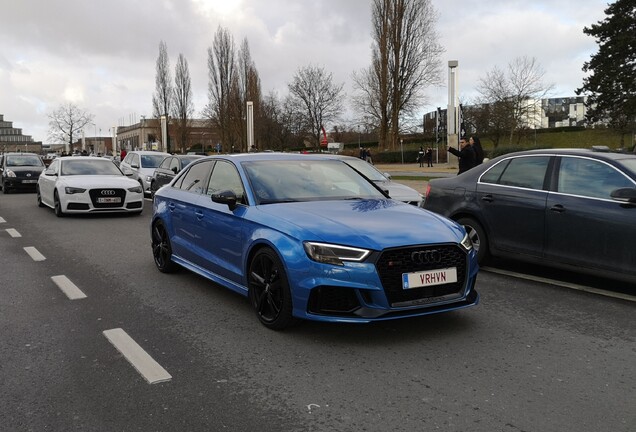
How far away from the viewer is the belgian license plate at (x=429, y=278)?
14.5 feet

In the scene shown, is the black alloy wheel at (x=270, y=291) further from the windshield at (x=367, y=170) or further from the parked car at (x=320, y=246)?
the windshield at (x=367, y=170)

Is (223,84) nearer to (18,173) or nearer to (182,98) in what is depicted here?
(182,98)

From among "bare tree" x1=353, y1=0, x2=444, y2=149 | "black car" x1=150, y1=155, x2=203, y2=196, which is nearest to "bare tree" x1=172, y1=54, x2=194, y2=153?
"bare tree" x1=353, y1=0, x2=444, y2=149

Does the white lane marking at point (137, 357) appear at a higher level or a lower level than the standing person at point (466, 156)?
lower

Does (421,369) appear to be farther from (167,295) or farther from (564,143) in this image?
(564,143)

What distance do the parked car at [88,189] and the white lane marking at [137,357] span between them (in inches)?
355

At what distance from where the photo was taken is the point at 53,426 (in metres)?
3.22

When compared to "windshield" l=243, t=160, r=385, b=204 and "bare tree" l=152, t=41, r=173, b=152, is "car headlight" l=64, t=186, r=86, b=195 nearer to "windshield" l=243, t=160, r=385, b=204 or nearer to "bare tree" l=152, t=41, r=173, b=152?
"windshield" l=243, t=160, r=385, b=204

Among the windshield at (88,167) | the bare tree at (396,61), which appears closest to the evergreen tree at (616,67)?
the bare tree at (396,61)

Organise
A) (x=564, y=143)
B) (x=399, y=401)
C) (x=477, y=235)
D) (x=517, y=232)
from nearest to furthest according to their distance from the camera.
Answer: (x=399, y=401), (x=517, y=232), (x=477, y=235), (x=564, y=143)

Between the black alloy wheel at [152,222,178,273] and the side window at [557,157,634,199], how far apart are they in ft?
15.2

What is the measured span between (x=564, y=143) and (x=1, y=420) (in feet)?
217

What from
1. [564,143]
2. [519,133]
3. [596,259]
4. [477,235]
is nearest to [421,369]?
[596,259]

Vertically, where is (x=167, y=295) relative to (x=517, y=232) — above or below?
below
